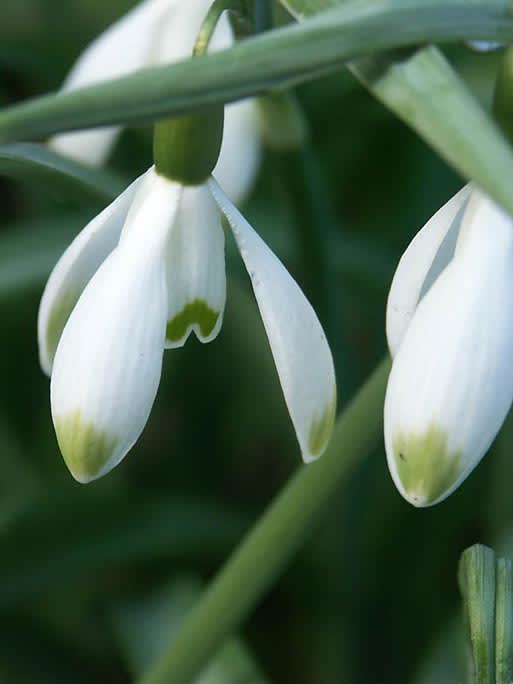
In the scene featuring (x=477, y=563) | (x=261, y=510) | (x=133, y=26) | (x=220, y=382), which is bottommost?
(x=477, y=563)

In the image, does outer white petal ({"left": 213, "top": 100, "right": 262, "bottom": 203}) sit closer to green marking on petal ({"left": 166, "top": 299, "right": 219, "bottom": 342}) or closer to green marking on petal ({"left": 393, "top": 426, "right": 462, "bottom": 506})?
green marking on petal ({"left": 166, "top": 299, "right": 219, "bottom": 342})

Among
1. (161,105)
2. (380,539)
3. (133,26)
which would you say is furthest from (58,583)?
(161,105)

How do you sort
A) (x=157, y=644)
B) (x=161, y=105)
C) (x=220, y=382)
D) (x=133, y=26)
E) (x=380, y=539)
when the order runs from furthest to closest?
(x=220, y=382), (x=380, y=539), (x=157, y=644), (x=133, y=26), (x=161, y=105)

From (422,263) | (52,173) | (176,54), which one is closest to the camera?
(422,263)

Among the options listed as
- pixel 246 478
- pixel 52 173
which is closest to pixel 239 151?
pixel 52 173

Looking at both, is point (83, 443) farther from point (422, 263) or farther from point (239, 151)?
point (239, 151)

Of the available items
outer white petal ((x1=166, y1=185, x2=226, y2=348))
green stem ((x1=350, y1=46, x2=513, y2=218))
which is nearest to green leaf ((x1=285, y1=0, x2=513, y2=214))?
green stem ((x1=350, y1=46, x2=513, y2=218))

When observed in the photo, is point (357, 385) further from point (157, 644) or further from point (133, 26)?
point (133, 26)

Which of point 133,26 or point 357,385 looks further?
point 357,385
